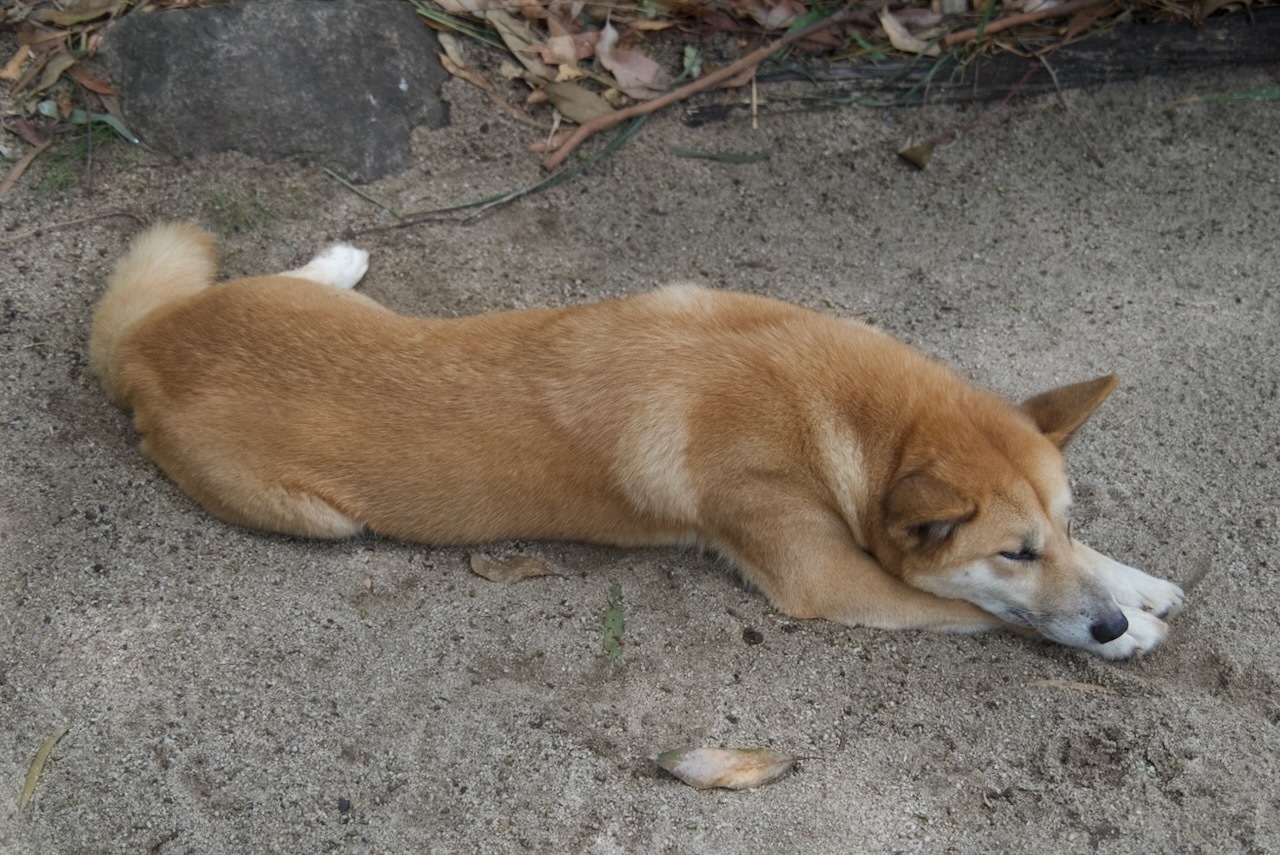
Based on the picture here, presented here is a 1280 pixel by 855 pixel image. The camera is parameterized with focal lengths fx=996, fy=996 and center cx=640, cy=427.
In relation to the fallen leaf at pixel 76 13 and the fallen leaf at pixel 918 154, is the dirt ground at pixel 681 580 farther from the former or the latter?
the fallen leaf at pixel 76 13

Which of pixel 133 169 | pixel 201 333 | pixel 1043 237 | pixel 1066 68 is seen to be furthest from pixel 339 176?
pixel 1066 68

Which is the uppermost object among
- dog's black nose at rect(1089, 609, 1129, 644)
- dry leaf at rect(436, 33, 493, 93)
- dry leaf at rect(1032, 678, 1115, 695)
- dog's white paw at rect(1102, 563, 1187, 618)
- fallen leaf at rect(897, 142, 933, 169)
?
dry leaf at rect(436, 33, 493, 93)

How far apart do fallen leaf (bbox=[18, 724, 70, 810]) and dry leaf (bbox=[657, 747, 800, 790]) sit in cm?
184

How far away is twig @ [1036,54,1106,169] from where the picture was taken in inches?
185

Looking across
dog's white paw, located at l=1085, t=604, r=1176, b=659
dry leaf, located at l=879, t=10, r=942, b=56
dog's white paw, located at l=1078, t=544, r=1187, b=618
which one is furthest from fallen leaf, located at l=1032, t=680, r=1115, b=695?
dry leaf, located at l=879, t=10, r=942, b=56

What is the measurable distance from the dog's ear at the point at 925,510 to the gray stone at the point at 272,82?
2.89 metres

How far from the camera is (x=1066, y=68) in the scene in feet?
16.0

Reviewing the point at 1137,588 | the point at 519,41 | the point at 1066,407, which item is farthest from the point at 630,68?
the point at 1137,588

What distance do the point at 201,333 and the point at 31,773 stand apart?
1.46 m

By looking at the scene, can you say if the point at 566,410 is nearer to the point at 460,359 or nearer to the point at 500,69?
the point at 460,359

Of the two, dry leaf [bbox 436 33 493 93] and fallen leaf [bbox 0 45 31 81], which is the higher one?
dry leaf [bbox 436 33 493 93]

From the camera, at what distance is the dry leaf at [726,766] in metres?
2.95

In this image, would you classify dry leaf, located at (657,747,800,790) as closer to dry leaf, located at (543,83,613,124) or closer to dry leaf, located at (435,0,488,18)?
dry leaf, located at (543,83,613,124)

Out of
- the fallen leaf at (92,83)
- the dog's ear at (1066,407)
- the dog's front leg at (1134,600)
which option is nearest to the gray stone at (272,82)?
the fallen leaf at (92,83)
